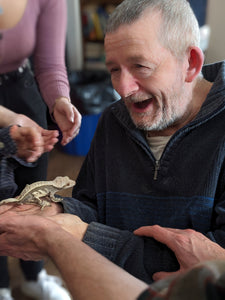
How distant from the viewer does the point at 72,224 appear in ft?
2.29

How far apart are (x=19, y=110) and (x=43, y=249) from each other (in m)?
0.32

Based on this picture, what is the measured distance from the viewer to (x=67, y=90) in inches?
30.9

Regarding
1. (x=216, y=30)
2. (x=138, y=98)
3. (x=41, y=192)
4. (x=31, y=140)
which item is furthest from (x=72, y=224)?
(x=216, y=30)

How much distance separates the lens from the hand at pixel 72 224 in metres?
0.68

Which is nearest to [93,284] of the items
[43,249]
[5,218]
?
[43,249]

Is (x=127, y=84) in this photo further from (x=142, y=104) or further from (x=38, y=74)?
(x=38, y=74)

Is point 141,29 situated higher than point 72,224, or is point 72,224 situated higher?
point 141,29

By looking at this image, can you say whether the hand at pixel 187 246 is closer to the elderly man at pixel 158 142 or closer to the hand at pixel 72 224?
the elderly man at pixel 158 142

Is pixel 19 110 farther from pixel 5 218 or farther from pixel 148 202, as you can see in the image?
pixel 148 202

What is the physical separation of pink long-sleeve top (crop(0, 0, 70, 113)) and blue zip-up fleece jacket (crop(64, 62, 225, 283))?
16cm

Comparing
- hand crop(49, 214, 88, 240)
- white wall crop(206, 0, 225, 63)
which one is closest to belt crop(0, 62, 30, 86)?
hand crop(49, 214, 88, 240)

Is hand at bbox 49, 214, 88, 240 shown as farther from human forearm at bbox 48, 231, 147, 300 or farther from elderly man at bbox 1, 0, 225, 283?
human forearm at bbox 48, 231, 147, 300

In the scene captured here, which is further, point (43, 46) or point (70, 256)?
point (43, 46)

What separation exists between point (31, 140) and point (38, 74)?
8.2 inches
